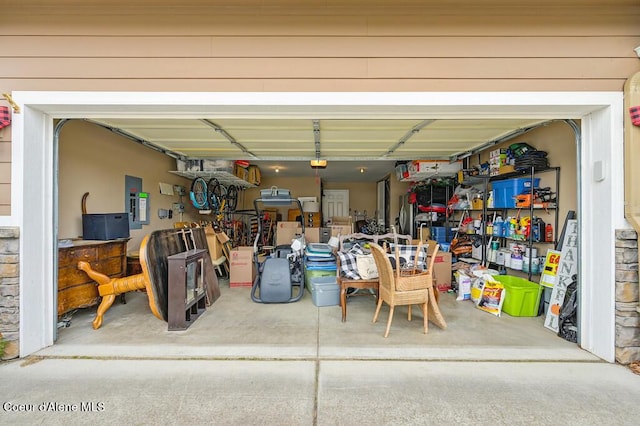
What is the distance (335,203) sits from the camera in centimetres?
1092

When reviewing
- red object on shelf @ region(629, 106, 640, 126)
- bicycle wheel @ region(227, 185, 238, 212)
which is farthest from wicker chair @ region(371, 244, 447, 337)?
bicycle wheel @ region(227, 185, 238, 212)

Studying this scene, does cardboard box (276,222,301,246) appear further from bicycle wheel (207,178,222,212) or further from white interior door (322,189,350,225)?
white interior door (322,189,350,225)

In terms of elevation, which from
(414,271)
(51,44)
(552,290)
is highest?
(51,44)

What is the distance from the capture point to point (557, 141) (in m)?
3.38

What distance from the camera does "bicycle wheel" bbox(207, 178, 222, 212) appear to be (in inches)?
222

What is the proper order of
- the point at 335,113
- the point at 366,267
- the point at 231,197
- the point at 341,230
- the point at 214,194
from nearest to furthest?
the point at 335,113
the point at 366,267
the point at 341,230
the point at 214,194
the point at 231,197

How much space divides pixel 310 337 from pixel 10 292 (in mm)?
2539

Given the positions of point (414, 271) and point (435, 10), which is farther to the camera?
point (414, 271)

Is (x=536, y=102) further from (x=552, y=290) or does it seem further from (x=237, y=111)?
(x=237, y=111)

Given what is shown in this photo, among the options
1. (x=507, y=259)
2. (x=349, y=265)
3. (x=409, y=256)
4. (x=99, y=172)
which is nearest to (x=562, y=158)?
(x=507, y=259)

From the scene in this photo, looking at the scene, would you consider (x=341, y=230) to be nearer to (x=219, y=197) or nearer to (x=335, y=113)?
(x=219, y=197)

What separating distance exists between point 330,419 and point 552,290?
2883mm

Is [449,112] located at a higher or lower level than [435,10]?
lower

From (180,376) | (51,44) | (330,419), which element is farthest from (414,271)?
(51,44)
